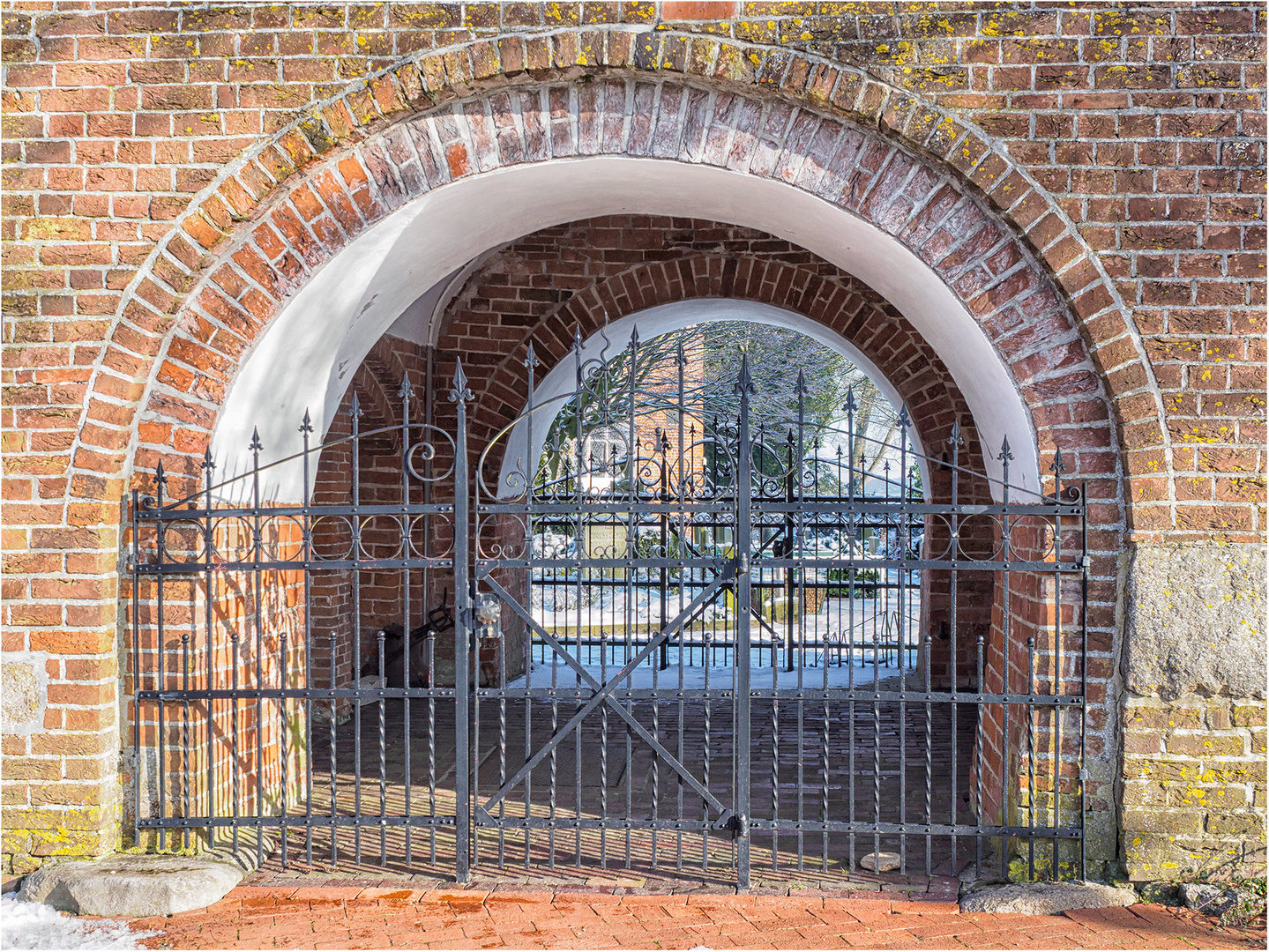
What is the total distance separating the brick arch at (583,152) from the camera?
148 inches

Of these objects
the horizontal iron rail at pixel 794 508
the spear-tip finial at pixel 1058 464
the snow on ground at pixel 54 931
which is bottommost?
the snow on ground at pixel 54 931

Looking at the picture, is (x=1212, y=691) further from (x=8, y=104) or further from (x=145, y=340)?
(x=8, y=104)

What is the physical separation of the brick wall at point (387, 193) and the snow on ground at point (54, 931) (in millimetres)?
277

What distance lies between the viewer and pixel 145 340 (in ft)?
13.0

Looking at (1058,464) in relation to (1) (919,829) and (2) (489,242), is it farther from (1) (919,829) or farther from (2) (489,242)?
(2) (489,242)

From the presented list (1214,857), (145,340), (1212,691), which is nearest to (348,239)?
(145,340)

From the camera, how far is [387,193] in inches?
157

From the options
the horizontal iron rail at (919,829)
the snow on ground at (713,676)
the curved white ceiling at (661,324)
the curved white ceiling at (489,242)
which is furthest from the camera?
the snow on ground at (713,676)

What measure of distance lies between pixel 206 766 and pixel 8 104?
8.80ft

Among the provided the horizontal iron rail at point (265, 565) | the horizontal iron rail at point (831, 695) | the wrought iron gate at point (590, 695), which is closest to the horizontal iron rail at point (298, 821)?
the wrought iron gate at point (590, 695)

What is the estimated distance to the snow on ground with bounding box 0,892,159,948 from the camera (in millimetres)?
3529

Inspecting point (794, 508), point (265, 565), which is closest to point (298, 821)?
point (265, 565)

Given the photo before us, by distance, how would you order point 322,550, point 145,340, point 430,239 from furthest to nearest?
point 322,550 < point 430,239 < point 145,340

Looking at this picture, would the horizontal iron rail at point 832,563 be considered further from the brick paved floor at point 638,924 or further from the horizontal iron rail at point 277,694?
the brick paved floor at point 638,924
